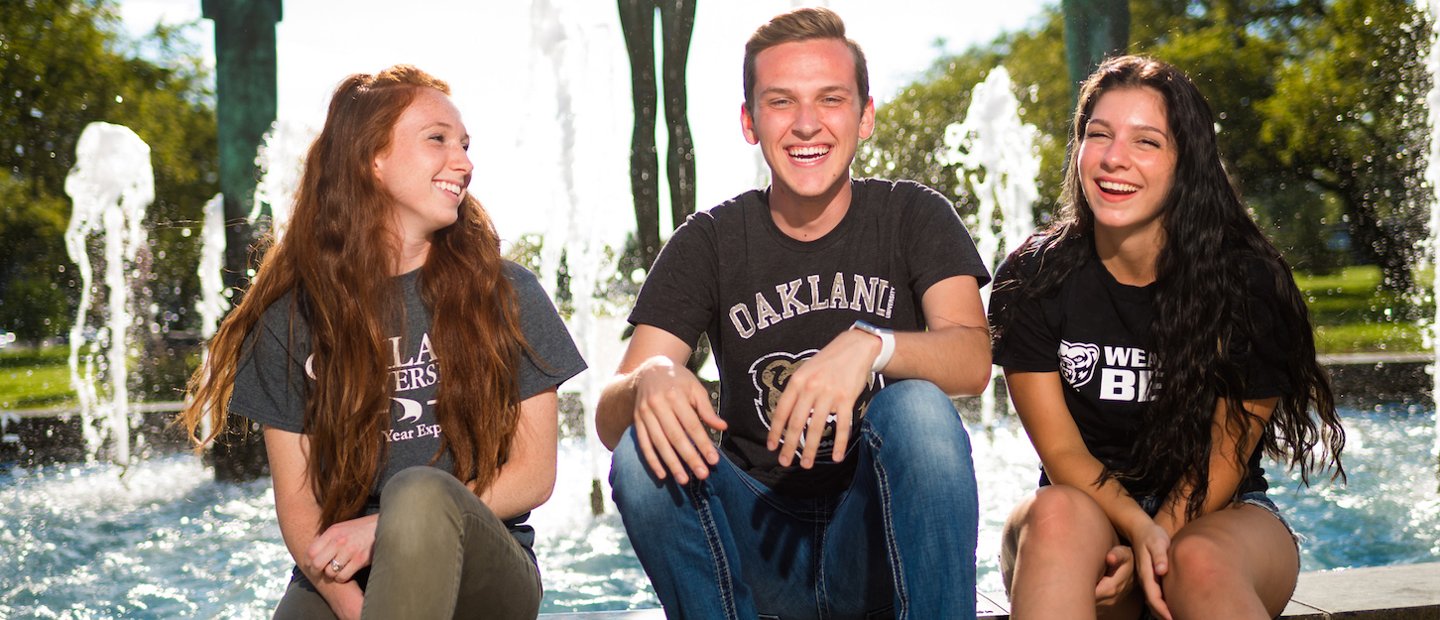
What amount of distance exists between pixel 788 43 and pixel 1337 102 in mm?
13546

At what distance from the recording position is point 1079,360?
7.73 ft

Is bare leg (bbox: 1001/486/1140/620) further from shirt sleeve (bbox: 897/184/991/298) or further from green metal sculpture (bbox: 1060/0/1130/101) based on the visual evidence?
green metal sculpture (bbox: 1060/0/1130/101)

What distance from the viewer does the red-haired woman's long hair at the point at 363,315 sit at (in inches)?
86.6

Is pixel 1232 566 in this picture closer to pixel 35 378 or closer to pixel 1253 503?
pixel 1253 503

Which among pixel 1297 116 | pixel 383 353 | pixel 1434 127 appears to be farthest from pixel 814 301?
pixel 1297 116

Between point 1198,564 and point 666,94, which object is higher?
point 666,94

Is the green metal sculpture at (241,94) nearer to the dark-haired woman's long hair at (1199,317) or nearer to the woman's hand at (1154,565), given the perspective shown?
the dark-haired woman's long hair at (1199,317)

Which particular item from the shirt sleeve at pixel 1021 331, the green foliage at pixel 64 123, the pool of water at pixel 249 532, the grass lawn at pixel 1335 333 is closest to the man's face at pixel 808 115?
the shirt sleeve at pixel 1021 331

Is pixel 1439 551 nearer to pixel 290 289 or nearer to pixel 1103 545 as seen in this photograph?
pixel 1103 545

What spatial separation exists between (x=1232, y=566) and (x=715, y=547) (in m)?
0.90

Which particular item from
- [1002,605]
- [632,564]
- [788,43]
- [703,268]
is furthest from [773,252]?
[632,564]

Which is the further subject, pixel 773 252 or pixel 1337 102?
pixel 1337 102

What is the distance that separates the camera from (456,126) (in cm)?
243

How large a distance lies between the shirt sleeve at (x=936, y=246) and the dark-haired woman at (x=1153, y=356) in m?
0.19
